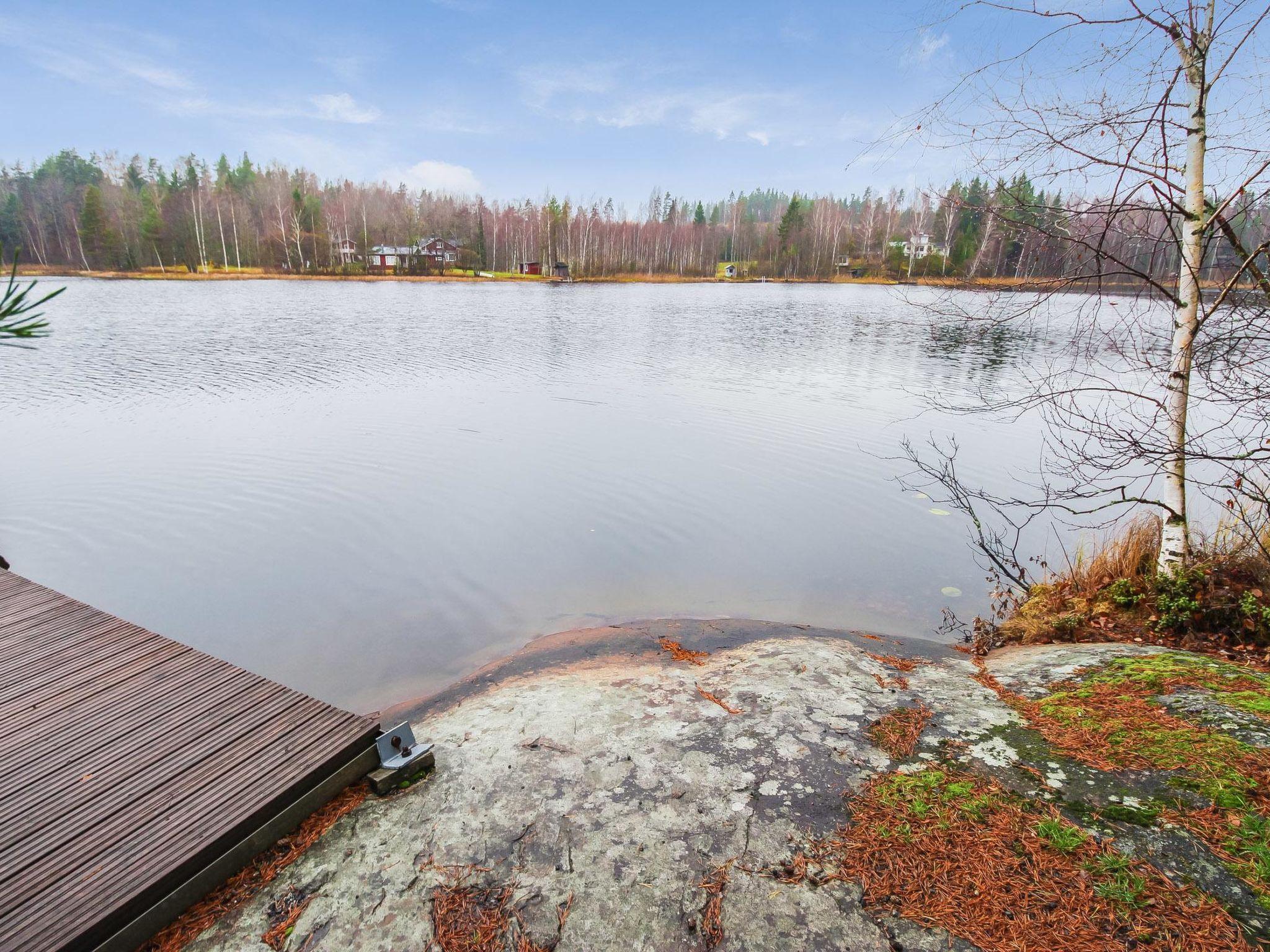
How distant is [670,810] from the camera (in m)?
3.08

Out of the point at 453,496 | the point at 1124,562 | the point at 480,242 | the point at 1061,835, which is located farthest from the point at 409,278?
the point at 1061,835

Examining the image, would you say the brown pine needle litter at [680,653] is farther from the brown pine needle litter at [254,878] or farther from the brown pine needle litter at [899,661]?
the brown pine needle litter at [254,878]

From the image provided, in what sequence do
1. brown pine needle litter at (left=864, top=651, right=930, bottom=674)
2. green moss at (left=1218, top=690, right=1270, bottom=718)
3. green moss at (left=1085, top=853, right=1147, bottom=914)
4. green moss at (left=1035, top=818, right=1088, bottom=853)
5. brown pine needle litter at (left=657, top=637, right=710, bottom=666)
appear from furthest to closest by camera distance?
brown pine needle litter at (left=657, top=637, right=710, bottom=666) → brown pine needle litter at (left=864, top=651, right=930, bottom=674) → green moss at (left=1218, top=690, right=1270, bottom=718) → green moss at (left=1035, top=818, right=1088, bottom=853) → green moss at (left=1085, top=853, right=1147, bottom=914)

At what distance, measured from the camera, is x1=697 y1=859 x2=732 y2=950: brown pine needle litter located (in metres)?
2.40

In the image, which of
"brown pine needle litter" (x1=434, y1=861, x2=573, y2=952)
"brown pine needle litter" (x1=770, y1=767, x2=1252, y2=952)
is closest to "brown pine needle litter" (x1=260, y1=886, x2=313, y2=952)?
"brown pine needle litter" (x1=434, y1=861, x2=573, y2=952)

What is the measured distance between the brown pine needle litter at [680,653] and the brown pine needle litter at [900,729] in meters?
1.76

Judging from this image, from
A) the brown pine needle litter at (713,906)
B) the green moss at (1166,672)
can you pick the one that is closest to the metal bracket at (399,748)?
the brown pine needle litter at (713,906)

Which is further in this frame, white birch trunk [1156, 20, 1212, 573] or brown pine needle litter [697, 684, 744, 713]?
white birch trunk [1156, 20, 1212, 573]

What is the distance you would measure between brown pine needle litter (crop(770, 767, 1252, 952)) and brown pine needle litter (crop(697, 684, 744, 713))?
3.50 ft

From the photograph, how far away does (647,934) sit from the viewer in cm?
244

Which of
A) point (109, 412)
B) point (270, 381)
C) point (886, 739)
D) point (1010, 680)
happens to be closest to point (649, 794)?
point (886, 739)

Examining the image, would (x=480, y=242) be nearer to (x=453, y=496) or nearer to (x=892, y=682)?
(x=453, y=496)

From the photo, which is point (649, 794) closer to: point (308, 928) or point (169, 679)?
point (308, 928)

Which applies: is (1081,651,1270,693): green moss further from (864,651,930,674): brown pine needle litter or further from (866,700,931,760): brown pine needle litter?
(866,700,931,760): brown pine needle litter
